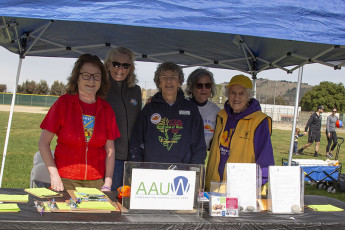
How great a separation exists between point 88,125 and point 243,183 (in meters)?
1.04

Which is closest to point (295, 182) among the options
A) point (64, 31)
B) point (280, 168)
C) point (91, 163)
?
point (280, 168)

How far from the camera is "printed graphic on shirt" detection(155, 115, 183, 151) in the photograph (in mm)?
2646

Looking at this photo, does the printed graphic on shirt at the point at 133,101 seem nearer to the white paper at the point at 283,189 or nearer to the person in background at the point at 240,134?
the person in background at the point at 240,134

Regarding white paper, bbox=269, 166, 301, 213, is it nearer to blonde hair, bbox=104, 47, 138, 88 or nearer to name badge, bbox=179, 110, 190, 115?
name badge, bbox=179, 110, 190, 115

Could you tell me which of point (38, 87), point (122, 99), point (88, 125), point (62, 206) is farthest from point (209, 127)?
point (38, 87)

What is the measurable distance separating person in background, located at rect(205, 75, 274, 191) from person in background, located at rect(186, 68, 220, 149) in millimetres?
139

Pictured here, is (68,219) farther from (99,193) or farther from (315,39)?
(315,39)

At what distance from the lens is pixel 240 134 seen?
2.65m

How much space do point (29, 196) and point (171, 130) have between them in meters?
1.04

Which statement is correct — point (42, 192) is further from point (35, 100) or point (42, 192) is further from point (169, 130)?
point (35, 100)

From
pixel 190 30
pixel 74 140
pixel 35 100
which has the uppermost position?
pixel 35 100

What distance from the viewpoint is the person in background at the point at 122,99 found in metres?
2.96

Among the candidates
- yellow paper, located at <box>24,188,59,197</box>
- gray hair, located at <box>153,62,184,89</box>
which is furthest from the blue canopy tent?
yellow paper, located at <box>24,188,59,197</box>

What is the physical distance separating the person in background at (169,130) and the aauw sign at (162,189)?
771 millimetres
